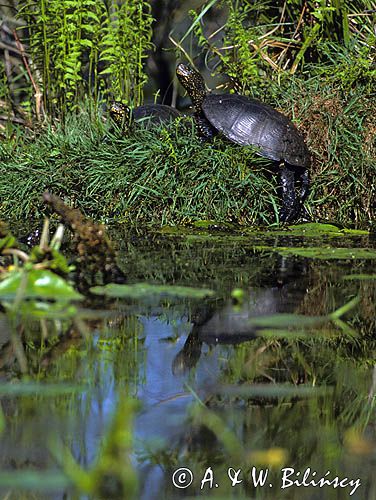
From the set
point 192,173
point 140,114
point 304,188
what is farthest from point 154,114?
point 304,188

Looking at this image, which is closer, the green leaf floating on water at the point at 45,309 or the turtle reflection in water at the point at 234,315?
the turtle reflection in water at the point at 234,315

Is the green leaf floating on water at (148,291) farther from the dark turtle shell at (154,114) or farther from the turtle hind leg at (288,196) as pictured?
the dark turtle shell at (154,114)

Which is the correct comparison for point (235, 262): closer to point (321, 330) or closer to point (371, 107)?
point (321, 330)

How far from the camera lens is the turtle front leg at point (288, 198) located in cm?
645

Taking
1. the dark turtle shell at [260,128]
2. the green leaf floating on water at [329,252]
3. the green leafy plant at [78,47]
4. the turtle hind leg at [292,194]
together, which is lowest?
the green leafy plant at [78,47]

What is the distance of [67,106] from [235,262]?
4098mm

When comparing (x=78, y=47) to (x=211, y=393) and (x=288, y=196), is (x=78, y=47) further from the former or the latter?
(x=211, y=393)

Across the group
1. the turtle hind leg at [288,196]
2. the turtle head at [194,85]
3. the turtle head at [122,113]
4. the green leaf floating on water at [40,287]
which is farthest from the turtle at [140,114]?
the green leaf floating on water at [40,287]

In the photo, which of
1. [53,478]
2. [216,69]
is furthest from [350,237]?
[53,478]

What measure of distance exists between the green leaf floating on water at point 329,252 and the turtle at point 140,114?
2212mm

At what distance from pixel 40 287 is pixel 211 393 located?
1303 millimetres

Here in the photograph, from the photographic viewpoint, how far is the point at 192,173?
639 centimetres

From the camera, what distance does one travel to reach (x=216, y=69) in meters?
8.59

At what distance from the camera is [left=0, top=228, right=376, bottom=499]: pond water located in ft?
6.25
